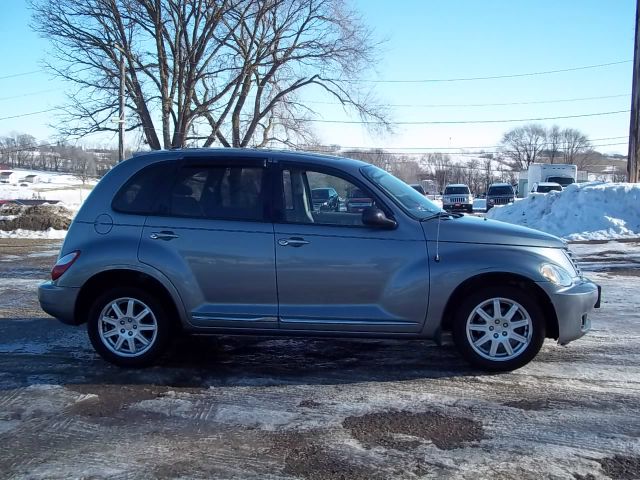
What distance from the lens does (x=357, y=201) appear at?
5.42m

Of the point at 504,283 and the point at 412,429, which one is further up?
the point at 504,283

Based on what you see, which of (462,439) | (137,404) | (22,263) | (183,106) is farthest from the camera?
(183,106)

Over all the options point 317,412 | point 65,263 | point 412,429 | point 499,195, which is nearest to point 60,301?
point 65,263

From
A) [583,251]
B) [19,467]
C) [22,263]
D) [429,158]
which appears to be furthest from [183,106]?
[429,158]

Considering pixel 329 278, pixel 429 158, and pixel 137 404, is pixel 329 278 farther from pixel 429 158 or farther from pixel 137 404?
pixel 429 158

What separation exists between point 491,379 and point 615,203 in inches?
677

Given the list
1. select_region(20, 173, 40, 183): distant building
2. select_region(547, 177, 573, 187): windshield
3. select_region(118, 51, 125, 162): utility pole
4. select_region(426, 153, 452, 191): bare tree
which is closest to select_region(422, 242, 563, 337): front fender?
select_region(118, 51, 125, 162): utility pole

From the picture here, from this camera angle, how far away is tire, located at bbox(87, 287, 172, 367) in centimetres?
548

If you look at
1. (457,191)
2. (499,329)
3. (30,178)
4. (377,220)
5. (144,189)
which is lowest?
(499,329)

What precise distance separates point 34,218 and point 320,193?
751 inches

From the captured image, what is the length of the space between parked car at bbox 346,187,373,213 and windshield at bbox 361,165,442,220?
0.17m

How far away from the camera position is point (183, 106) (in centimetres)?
3206

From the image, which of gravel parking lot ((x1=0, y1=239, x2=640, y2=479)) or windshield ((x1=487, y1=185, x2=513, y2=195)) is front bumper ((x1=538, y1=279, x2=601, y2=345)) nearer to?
gravel parking lot ((x1=0, y1=239, x2=640, y2=479))

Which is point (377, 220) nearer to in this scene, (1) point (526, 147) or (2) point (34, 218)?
(2) point (34, 218)
